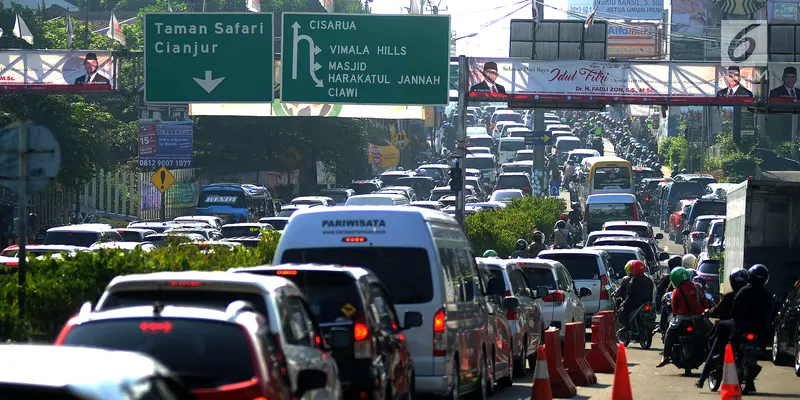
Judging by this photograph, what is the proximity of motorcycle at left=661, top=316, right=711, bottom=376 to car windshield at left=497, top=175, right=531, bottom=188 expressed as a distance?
39.3 metres

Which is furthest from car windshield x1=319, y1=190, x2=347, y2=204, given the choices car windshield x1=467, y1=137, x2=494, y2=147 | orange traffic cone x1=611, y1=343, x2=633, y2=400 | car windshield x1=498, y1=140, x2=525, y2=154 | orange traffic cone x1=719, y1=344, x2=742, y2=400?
orange traffic cone x1=719, y1=344, x2=742, y2=400

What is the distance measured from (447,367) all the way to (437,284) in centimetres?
78

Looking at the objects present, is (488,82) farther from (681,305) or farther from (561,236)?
(681,305)

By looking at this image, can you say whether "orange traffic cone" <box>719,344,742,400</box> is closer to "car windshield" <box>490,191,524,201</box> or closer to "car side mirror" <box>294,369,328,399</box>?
"car side mirror" <box>294,369,328,399</box>

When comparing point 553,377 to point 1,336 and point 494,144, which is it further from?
point 494,144

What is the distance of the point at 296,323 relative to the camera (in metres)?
8.67

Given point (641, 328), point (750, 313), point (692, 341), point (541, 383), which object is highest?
point (750, 313)

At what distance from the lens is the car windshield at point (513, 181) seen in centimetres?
5728

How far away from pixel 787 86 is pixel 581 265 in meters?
13.3

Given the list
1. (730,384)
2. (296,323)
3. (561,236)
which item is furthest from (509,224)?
(296,323)

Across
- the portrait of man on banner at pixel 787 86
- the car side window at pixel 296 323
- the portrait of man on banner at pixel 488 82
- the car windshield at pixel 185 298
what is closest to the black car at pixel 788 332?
the car side window at pixel 296 323

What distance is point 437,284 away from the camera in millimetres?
12383

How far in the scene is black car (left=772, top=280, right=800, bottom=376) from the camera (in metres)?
19.0

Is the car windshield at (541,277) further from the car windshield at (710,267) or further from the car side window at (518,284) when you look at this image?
the car windshield at (710,267)
